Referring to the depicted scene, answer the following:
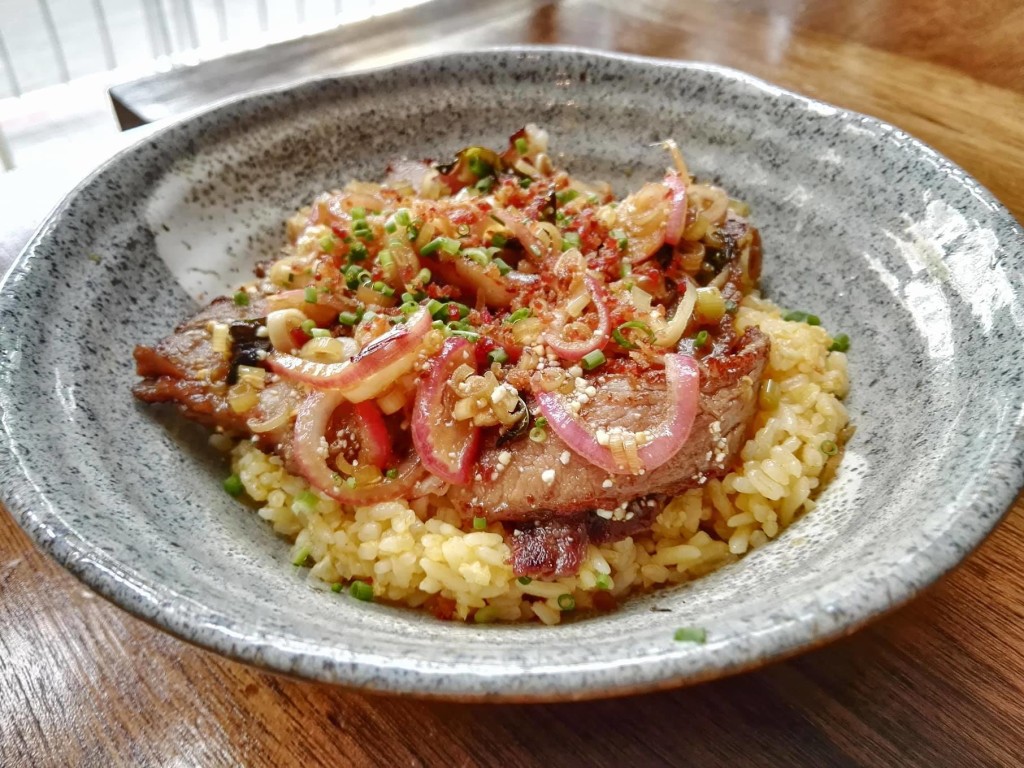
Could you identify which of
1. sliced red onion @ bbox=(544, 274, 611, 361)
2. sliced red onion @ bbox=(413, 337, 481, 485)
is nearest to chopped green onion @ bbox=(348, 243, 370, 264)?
sliced red onion @ bbox=(413, 337, 481, 485)

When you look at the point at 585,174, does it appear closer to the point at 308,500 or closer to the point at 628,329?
the point at 628,329

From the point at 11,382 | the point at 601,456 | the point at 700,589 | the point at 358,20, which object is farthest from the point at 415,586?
the point at 358,20

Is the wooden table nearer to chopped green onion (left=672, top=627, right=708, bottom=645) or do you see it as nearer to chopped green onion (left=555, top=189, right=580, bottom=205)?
chopped green onion (left=672, top=627, right=708, bottom=645)

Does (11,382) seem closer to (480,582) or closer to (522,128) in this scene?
(480,582)

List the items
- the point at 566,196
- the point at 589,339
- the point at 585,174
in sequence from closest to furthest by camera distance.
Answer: the point at 589,339 → the point at 566,196 → the point at 585,174

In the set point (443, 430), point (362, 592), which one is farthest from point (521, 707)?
point (443, 430)
